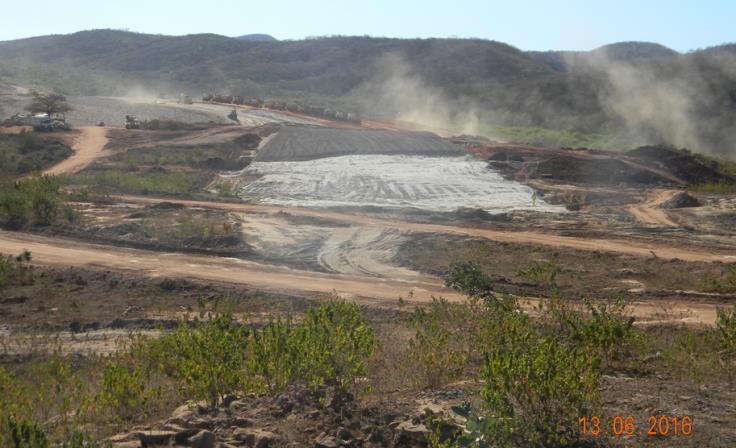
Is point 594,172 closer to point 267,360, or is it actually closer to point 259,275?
point 259,275

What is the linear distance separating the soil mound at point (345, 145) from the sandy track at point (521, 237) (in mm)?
13209

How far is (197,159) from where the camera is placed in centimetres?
4003

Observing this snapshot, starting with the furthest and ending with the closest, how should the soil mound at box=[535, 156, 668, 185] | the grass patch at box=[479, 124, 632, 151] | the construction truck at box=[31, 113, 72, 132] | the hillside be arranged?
the hillside
the grass patch at box=[479, 124, 632, 151]
the construction truck at box=[31, 113, 72, 132]
the soil mound at box=[535, 156, 668, 185]

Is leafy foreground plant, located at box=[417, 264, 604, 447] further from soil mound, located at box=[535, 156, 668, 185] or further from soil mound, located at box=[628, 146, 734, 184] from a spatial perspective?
soil mound, located at box=[628, 146, 734, 184]

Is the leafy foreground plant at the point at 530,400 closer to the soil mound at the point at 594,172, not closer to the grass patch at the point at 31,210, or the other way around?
the grass patch at the point at 31,210

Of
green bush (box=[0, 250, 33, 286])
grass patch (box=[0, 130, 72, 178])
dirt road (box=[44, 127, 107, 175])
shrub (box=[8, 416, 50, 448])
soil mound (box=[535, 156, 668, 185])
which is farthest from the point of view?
dirt road (box=[44, 127, 107, 175])

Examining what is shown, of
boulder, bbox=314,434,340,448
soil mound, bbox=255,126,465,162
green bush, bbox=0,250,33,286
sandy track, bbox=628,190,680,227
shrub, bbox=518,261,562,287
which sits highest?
soil mound, bbox=255,126,465,162

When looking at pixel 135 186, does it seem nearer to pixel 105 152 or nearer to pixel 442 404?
pixel 105 152

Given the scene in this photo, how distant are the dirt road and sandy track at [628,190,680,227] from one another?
2765 cm

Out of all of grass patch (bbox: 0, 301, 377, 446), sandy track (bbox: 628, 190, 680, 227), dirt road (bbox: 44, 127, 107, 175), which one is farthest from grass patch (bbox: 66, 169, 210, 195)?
grass patch (bbox: 0, 301, 377, 446)

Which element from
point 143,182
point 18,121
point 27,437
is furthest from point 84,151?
point 27,437

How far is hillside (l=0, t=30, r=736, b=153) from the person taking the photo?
62.9 m
